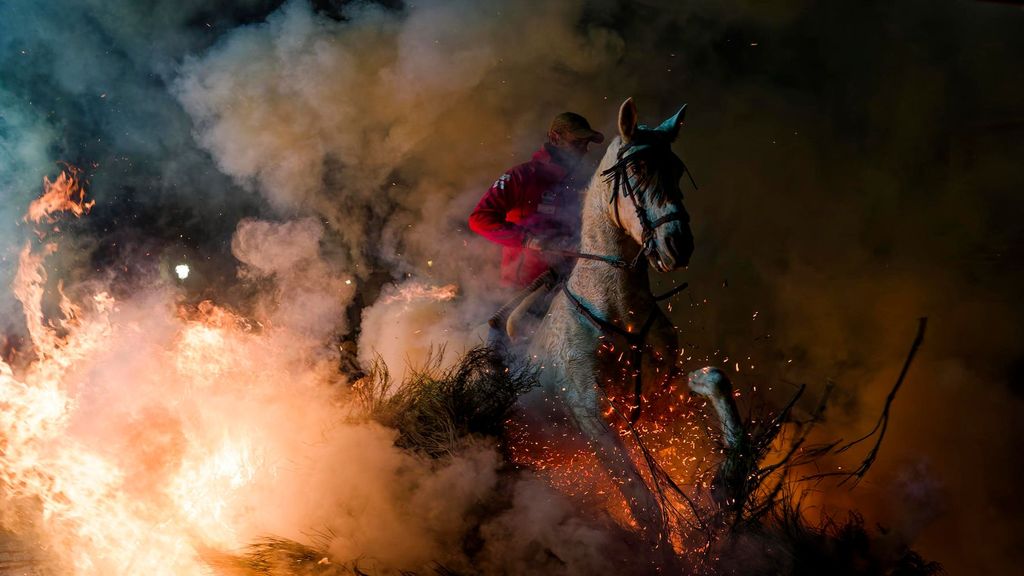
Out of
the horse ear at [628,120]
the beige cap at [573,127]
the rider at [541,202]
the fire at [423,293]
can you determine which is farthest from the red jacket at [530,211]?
the fire at [423,293]

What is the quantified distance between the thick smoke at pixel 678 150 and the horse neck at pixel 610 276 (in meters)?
1.89

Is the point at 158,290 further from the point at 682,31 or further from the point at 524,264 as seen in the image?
the point at 682,31

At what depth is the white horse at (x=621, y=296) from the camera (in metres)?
3.77

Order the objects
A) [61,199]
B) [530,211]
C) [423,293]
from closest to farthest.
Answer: [530,211] < [423,293] < [61,199]

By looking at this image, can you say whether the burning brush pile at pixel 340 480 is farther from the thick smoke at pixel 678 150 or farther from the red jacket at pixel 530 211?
the thick smoke at pixel 678 150

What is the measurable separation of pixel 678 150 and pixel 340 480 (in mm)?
5127

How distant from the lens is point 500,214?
5.24m

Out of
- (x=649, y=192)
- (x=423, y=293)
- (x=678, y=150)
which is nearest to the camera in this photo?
(x=649, y=192)

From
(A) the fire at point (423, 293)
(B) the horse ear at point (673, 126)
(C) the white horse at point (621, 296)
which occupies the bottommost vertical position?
(C) the white horse at point (621, 296)

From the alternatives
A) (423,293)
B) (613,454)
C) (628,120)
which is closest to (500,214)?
(628,120)

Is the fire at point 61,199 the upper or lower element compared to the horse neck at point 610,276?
upper

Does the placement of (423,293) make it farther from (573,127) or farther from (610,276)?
(610,276)

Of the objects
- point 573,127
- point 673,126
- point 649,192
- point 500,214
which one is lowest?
point 649,192

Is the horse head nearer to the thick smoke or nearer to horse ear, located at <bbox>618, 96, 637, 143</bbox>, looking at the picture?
horse ear, located at <bbox>618, 96, 637, 143</bbox>
